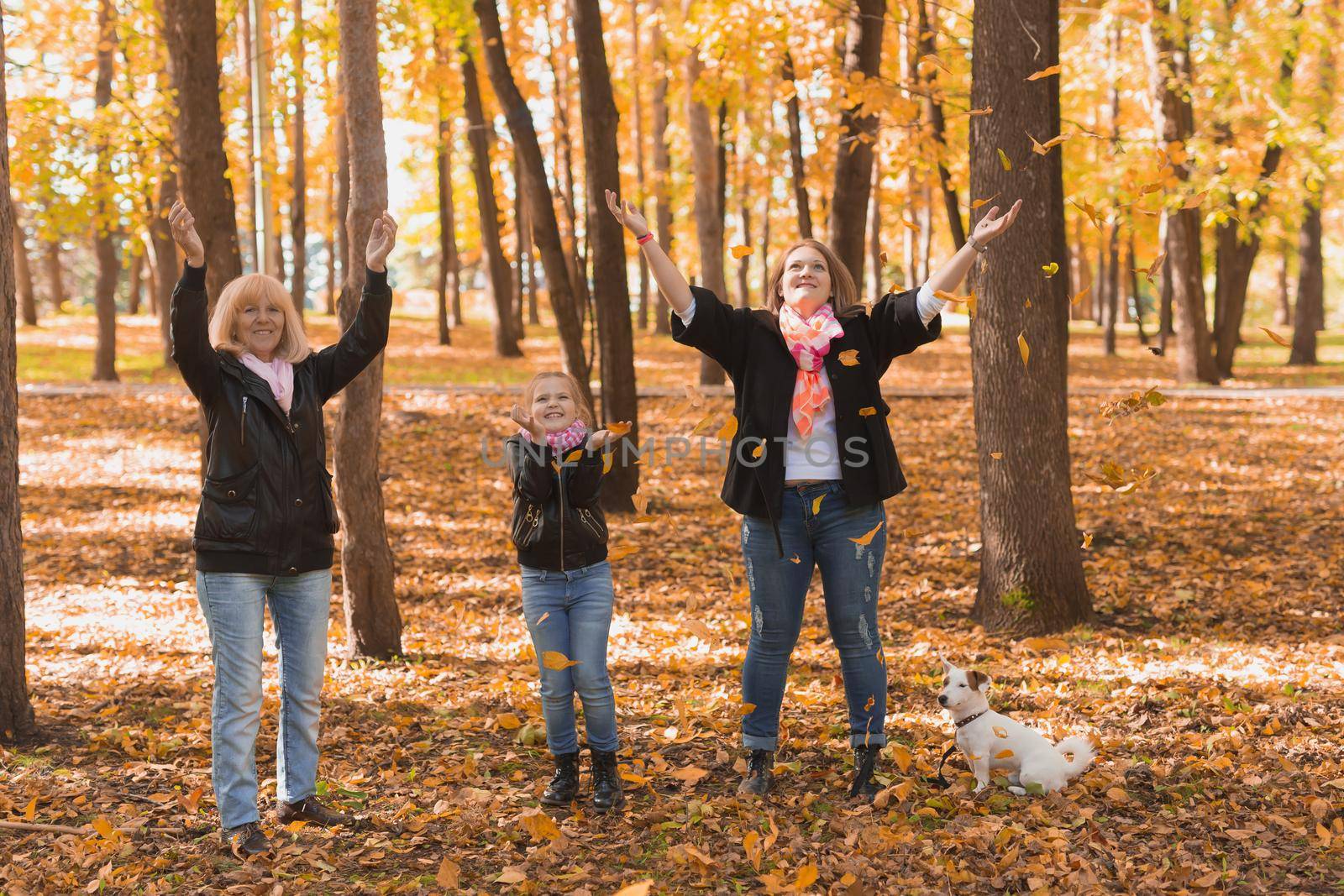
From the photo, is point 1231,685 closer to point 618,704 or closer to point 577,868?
point 618,704

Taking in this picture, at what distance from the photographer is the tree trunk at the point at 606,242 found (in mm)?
9578

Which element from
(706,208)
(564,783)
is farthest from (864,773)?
(706,208)

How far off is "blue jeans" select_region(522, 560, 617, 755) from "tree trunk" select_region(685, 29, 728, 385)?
1213 centimetres

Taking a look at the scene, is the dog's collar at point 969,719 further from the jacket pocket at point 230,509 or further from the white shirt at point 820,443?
the jacket pocket at point 230,509

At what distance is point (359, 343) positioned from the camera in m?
4.12

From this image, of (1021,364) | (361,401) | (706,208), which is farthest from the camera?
(706,208)

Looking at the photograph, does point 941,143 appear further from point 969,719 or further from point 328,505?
point 328,505

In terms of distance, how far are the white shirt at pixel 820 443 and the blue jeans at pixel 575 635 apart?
0.82m

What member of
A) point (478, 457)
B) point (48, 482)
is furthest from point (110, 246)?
point (478, 457)

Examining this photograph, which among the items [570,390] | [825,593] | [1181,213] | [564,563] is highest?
[1181,213]

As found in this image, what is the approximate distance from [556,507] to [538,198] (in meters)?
6.52

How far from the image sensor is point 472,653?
6.95 m

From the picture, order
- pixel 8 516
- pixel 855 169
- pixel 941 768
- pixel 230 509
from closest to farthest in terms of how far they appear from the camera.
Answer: pixel 230 509, pixel 941 768, pixel 8 516, pixel 855 169

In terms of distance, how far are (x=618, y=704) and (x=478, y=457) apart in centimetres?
723
